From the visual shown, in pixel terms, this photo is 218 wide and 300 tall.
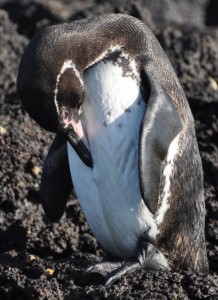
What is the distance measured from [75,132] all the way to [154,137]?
1.36 ft

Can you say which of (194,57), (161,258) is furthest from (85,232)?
(194,57)

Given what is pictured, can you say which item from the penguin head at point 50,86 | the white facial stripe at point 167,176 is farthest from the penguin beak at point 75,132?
the white facial stripe at point 167,176

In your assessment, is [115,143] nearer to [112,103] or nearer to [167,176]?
[112,103]

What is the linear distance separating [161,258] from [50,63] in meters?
1.29

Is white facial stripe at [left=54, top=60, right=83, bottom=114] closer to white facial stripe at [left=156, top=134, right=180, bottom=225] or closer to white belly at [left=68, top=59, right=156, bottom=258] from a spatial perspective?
white belly at [left=68, top=59, right=156, bottom=258]

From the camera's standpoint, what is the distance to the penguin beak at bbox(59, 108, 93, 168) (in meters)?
5.59

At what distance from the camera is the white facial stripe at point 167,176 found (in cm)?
588

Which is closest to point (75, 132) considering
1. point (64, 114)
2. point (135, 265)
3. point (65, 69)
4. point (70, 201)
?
point (64, 114)

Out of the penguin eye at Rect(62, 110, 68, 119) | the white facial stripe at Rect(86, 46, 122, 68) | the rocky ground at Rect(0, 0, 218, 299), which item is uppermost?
the white facial stripe at Rect(86, 46, 122, 68)

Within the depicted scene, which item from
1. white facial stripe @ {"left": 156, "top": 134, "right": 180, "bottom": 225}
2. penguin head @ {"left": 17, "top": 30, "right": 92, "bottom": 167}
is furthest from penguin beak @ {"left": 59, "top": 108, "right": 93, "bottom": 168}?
white facial stripe @ {"left": 156, "top": 134, "right": 180, "bottom": 225}

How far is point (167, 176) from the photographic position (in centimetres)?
590

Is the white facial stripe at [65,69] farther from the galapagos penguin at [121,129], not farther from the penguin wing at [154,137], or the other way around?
the penguin wing at [154,137]

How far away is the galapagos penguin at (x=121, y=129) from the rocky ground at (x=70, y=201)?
26 cm

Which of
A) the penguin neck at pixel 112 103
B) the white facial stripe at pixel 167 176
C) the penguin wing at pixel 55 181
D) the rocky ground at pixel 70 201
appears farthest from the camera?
the penguin wing at pixel 55 181
